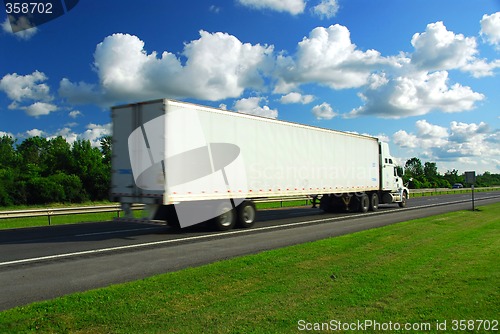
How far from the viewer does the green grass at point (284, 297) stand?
4.80 meters

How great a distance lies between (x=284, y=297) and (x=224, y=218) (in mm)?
9339

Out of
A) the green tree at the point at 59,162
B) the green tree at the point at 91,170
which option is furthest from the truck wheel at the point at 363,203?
the green tree at the point at 59,162

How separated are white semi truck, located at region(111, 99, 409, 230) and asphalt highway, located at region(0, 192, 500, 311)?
36.7 inches

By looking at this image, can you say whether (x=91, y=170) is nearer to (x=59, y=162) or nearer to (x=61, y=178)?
(x=59, y=162)

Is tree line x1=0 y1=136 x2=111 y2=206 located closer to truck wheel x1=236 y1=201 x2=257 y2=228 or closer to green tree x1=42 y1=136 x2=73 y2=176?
green tree x1=42 y1=136 x2=73 y2=176

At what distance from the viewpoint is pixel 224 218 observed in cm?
1493

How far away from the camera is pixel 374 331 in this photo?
448 centimetres

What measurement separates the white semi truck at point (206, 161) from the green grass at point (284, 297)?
18.1 ft

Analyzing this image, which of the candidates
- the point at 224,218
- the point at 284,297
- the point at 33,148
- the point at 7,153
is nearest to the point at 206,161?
the point at 224,218

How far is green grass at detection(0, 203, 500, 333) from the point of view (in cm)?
480

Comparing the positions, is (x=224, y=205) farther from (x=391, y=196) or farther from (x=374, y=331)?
(x=391, y=196)

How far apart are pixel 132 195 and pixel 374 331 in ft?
34.3

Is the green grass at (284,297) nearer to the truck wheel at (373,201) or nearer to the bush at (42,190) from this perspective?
the truck wheel at (373,201)

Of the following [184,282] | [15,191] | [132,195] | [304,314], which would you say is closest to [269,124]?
[132,195]
